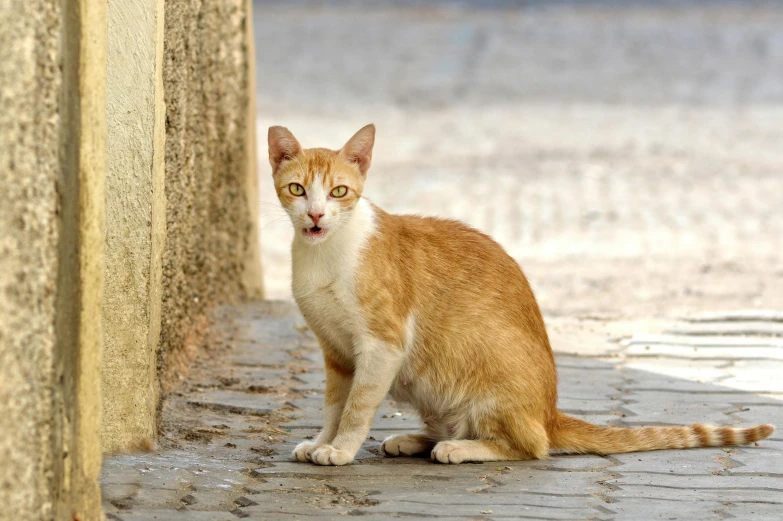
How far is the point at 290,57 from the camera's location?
21875 millimetres

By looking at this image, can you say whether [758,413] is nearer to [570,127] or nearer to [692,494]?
[692,494]

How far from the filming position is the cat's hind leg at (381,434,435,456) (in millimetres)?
4016

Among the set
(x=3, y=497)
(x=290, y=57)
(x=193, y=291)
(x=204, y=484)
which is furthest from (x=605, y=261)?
(x=290, y=57)

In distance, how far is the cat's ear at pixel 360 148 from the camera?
13.1ft

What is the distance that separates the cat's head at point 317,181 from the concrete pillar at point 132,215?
457 mm

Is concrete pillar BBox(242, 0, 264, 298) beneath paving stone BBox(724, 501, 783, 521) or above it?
above

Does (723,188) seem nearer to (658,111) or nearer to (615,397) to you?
(658,111)

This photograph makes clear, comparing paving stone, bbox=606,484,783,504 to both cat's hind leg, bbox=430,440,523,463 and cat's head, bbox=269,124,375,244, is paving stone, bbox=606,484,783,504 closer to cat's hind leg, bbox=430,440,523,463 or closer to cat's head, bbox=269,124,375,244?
cat's hind leg, bbox=430,440,523,463

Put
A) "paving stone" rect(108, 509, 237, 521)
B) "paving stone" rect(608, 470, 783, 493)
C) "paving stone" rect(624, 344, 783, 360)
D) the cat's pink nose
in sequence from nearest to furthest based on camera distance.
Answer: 1. "paving stone" rect(108, 509, 237, 521)
2. "paving stone" rect(608, 470, 783, 493)
3. the cat's pink nose
4. "paving stone" rect(624, 344, 783, 360)

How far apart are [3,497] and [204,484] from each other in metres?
1.07

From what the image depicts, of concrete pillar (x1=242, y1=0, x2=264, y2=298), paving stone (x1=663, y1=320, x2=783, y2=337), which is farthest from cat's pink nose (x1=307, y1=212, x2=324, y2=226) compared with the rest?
paving stone (x1=663, y1=320, x2=783, y2=337)

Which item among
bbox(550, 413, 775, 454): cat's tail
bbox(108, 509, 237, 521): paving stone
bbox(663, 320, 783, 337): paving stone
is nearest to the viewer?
bbox(108, 509, 237, 521): paving stone

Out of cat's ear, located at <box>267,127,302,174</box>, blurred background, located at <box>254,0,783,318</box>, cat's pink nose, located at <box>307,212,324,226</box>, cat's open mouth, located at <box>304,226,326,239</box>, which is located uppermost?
blurred background, located at <box>254,0,783,318</box>

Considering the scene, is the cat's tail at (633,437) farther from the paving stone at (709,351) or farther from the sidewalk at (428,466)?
the paving stone at (709,351)
